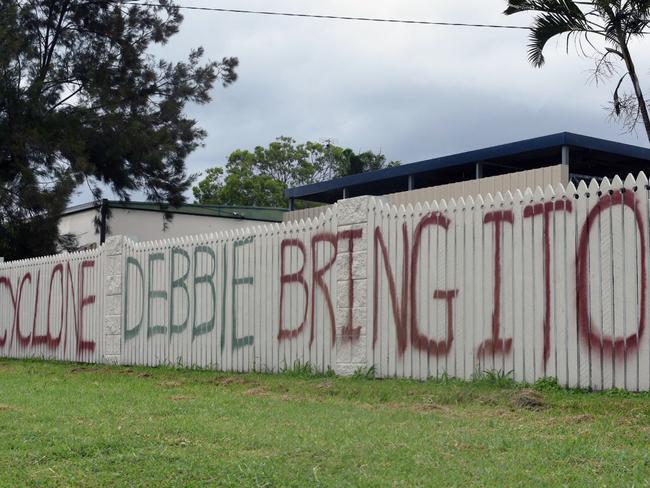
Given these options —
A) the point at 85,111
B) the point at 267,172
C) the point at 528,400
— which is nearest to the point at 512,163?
the point at 85,111

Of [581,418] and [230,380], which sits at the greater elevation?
[581,418]

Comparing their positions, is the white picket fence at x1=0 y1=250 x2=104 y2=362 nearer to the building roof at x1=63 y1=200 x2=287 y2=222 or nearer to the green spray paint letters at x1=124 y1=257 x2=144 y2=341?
the green spray paint letters at x1=124 y1=257 x2=144 y2=341

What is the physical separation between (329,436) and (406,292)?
3.61 metres

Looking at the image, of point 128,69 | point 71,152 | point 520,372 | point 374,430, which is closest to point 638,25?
point 520,372

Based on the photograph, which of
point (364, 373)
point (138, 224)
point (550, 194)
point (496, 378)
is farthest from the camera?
point (138, 224)

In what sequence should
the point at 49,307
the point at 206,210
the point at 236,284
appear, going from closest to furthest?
1. the point at 236,284
2. the point at 49,307
3. the point at 206,210

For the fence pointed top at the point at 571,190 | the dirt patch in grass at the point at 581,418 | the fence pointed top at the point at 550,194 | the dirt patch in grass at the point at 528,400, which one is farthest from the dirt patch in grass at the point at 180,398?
the fence pointed top at the point at 571,190

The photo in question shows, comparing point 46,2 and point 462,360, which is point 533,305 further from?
point 46,2

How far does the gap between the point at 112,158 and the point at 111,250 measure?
960 centimetres

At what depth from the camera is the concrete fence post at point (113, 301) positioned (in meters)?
13.7

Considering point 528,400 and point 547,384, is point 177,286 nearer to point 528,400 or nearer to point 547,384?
point 547,384

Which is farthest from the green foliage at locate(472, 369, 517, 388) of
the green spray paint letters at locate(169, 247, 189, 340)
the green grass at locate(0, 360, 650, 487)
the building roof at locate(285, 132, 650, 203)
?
the building roof at locate(285, 132, 650, 203)

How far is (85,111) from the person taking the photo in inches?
891

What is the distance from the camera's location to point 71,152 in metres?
21.1
